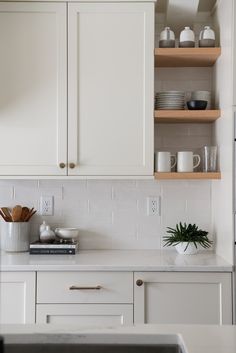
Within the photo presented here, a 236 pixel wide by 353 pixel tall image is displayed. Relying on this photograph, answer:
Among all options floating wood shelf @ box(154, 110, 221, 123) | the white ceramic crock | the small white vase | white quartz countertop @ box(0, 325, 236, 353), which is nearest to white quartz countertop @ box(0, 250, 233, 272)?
the small white vase

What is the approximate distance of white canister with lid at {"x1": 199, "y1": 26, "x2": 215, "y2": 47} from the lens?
2.77 metres

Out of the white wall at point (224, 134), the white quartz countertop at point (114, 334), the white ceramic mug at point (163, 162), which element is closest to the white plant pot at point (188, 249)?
the white wall at point (224, 134)

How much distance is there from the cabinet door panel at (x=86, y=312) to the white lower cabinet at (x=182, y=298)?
0.06m

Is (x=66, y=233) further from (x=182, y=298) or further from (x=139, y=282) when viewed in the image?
(x=182, y=298)

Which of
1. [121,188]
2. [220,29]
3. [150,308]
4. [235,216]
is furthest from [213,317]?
[220,29]

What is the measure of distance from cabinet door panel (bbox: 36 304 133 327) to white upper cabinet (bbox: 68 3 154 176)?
0.71 metres

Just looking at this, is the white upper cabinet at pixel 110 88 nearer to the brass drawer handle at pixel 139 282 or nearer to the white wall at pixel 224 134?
the white wall at pixel 224 134

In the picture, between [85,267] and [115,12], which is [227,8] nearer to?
[115,12]

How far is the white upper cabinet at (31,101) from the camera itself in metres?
2.70

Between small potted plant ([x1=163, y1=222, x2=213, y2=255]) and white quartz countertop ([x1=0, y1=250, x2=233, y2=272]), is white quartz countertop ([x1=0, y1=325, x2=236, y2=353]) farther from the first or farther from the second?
small potted plant ([x1=163, y1=222, x2=213, y2=255])

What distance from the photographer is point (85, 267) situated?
246 centimetres

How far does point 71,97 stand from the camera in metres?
2.70

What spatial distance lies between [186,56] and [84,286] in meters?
1.38

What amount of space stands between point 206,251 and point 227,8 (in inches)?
54.1
